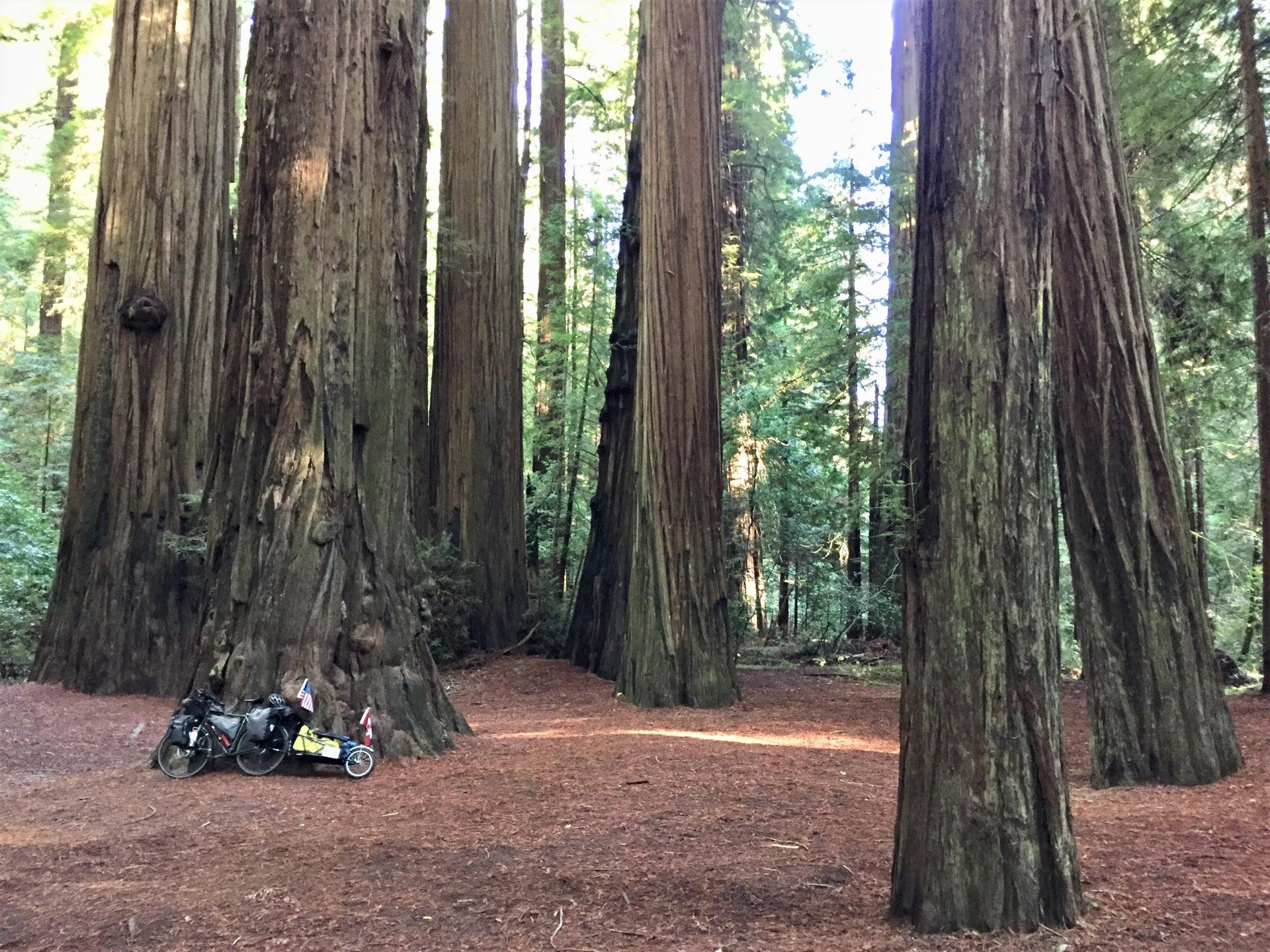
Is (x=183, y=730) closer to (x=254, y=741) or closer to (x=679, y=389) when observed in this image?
(x=254, y=741)

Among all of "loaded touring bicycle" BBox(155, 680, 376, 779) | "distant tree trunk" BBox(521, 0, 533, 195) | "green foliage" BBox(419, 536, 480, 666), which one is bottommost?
"loaded touring bicycle" BBox(155, 680, 376, 779)

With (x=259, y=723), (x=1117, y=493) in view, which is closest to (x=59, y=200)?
(x=259, y=723)

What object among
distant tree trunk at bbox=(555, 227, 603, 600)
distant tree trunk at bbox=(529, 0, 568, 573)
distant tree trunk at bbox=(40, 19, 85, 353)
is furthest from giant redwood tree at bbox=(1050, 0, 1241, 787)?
distant tree trunk at bbox=(40, 19, 85, 353)

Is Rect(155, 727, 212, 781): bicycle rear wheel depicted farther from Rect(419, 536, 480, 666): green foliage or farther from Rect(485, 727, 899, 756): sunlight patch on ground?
Rect(419, 536, 480, 666): green foliage

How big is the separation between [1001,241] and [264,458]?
14.8ft

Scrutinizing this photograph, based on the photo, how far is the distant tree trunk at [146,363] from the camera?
8.59 meters

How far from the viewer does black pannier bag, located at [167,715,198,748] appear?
208 inches

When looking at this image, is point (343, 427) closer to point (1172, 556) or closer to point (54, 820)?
point (54, 820)

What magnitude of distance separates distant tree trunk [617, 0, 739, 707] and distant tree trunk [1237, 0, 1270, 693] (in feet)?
15.0

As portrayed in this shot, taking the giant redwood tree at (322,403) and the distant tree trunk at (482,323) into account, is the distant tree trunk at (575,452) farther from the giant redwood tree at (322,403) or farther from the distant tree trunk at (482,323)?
the giant redwood tree at (322,403)

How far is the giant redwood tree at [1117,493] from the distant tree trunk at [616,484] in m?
5.00

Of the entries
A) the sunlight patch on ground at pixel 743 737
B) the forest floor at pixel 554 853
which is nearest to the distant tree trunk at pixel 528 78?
the sunlight patch on ground at pixel 743 737

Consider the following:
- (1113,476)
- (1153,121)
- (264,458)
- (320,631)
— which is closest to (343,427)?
(264,458)

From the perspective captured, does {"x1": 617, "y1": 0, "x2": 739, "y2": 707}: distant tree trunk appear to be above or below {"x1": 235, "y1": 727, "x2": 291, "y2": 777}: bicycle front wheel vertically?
above
